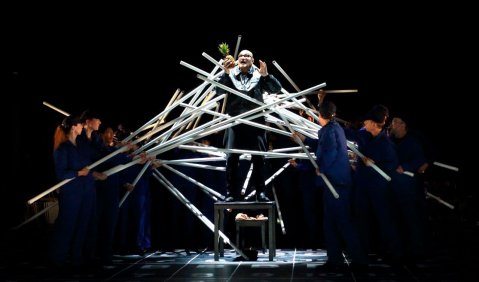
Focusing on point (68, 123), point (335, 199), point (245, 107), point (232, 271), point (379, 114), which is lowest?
point (232, 271)

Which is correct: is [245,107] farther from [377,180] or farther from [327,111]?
[377,180]

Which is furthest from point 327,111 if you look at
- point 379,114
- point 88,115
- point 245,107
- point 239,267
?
point 88,115

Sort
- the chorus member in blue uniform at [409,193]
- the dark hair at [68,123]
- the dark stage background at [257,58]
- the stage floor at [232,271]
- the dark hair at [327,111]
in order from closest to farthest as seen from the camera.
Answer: the stage floor at [232,271] < the dark hair at [327,111] < the dark hair at [68,123] < the chorus member in blue uniform at [409,193] < the dark stage background at [257,58]

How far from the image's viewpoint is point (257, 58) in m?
10.2

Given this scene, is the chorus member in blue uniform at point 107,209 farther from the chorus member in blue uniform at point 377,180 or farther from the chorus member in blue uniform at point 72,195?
the chorus member in blue uniform at point 377,180

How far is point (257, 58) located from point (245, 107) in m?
2.65

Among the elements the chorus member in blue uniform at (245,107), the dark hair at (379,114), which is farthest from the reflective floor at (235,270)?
the dark hair at (379,114)

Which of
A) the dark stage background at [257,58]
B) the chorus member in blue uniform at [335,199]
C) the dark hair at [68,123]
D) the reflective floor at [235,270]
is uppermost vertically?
the dark stage background at [257,58]

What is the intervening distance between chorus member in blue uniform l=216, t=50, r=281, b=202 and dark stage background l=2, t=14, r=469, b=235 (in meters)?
2.17

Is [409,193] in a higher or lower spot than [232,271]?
higher

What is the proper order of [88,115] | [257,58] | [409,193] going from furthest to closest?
[257,58] → [409,193] → [88,115]

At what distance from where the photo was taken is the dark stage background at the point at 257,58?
1000cm

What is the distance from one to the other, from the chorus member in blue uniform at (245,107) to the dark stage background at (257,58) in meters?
2.17

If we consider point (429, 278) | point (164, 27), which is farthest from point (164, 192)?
point (429, 278)
